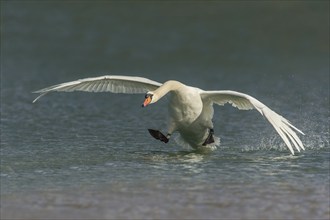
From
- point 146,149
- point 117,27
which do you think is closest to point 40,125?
point 146,149

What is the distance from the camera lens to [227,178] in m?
13.2

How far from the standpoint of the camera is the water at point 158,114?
39.3 feet

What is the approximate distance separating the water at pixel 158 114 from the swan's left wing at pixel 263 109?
0.32 m

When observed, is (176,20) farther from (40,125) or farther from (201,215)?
(201,215)

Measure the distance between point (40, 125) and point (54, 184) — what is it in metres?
6.10

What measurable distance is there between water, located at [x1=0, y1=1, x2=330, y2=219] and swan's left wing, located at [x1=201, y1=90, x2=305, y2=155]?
321mm

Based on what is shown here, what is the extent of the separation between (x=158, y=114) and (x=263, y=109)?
6443 mm

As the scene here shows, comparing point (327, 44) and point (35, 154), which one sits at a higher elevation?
point (327, 44)

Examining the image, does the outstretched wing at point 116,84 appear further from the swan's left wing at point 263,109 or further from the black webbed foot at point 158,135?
the swan's left wing at point 263,109

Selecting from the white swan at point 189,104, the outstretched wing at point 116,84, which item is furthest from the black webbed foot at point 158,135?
Result: the outstretched wing at point 116,84

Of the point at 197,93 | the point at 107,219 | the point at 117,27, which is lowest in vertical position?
the point at 107,219

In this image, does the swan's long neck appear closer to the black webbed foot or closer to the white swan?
the white swan

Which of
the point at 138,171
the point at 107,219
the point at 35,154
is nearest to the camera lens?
the point at 107,219

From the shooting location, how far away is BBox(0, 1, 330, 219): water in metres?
12.0
